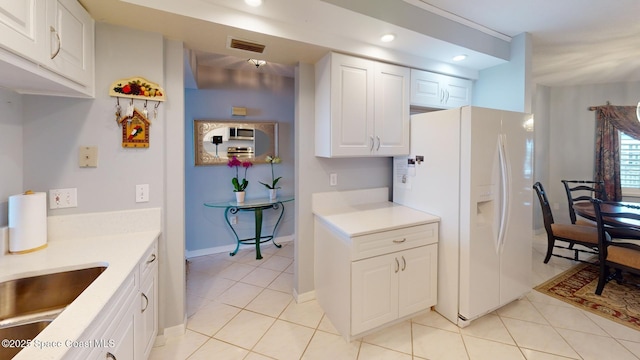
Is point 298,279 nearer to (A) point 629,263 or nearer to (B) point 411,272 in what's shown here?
(B) point 411,272

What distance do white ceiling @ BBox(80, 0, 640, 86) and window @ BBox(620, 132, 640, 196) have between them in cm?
190

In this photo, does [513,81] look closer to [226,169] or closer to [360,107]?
[360,107]

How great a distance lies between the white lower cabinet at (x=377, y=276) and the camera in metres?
1.86

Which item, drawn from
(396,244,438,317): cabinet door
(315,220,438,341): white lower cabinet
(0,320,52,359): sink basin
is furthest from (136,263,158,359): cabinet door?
(396,244,438,317): cabinet door

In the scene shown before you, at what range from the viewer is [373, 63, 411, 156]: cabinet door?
7.69 feet

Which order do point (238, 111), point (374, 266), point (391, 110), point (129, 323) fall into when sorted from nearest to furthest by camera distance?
point (129, 323) < point (374, 266) < point (391, 110) < point (238, 111)

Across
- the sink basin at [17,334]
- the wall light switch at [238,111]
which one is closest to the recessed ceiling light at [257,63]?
the wall light switch at [238,111]

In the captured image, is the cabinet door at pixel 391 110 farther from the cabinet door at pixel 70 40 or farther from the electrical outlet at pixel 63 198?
the electrical outlet at pixel 63 198

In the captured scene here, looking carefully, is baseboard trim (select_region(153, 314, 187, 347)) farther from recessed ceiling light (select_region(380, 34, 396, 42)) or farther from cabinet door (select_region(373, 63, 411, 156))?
recessed ceiling light (select_region(380, 34, 396, 42))

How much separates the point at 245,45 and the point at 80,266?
174 cm

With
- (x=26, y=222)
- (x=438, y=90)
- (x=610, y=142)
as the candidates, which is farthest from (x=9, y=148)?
(x=610, y=142)

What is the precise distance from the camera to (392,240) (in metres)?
1.97

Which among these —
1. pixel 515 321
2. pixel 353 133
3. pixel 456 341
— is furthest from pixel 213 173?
pixel 515 321

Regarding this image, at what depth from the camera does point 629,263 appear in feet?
7.62
